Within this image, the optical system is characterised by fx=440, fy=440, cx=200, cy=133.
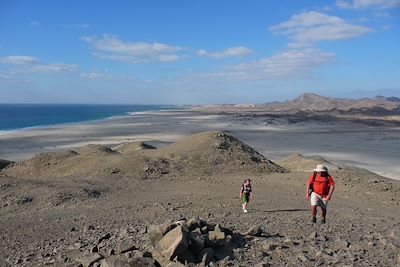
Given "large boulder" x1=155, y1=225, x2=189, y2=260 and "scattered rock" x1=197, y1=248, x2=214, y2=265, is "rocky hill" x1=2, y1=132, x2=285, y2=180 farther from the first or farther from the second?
"scattered rock" x1=197, y1=248, x2=214, y2=265

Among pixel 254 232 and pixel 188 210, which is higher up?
pixel 254 232

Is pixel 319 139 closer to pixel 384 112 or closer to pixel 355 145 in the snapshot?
pixel 355 145

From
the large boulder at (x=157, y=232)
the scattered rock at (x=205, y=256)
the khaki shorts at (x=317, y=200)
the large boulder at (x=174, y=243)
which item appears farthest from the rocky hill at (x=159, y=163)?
the scattered rock at (x=205, y=256)

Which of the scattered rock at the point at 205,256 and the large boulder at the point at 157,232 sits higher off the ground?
the large boulder at the point at 157,232

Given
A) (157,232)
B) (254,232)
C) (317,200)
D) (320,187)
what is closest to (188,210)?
(317,200)

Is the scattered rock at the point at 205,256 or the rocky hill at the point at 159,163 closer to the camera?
the scattered rock at the point at 205,256

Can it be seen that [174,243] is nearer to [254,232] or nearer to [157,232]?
[157,232]

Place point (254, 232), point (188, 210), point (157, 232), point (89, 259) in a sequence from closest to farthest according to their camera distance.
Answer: point (157, 232) < point (89, 259) < point (254, 232) < point (188, 210)

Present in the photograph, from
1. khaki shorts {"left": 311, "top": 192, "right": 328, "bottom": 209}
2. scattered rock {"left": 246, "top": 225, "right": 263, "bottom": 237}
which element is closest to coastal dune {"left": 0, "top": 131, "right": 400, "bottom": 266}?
scattered rock {"left": 246, "top": 225, "right": 263, "bottom": 237}

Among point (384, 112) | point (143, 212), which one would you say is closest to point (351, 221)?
point (143, 212)

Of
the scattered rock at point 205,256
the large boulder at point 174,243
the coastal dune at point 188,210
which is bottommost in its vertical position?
the coastal dune at point 188,210

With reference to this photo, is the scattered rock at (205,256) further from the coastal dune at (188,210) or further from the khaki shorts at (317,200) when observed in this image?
the khaki shorts at (317,200)

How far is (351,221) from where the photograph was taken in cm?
1191

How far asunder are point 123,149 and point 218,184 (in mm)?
16712
